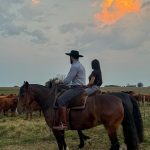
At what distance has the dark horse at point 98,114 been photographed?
35.3 ft

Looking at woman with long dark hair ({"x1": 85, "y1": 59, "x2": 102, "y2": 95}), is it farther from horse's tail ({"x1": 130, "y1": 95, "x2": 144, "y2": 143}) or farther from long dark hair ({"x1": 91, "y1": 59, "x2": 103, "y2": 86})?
horse's tail ({"x1": 130, "y1": 95, "x2": 144, "y2": 143})

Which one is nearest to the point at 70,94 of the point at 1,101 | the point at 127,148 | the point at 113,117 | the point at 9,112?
the point at 113,117

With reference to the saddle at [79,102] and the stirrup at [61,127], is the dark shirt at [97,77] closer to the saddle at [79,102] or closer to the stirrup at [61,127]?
the saddle at [79,102]

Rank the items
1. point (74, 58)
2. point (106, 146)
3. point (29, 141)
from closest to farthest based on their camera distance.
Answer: point (74, 58)
point (106, 146)
point (29, 141)

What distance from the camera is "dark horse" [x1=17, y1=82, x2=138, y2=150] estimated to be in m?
10.8

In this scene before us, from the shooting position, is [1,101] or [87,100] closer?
[87,100]

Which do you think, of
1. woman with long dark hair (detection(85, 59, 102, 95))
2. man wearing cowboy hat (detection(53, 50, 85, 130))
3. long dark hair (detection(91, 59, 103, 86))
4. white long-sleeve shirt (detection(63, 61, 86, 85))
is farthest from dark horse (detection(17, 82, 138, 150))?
long dark hair (detection(91, 59, 103, 86))

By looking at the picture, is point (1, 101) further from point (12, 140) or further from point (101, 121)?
point (101, 121)

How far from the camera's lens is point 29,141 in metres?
14.3

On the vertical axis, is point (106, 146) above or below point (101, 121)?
below

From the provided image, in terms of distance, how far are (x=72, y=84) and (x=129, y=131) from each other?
2.03 metres

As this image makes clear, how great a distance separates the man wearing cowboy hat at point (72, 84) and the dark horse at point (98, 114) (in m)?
0.26

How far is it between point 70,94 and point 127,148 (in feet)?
6.93

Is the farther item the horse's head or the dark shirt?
the dark shirt
